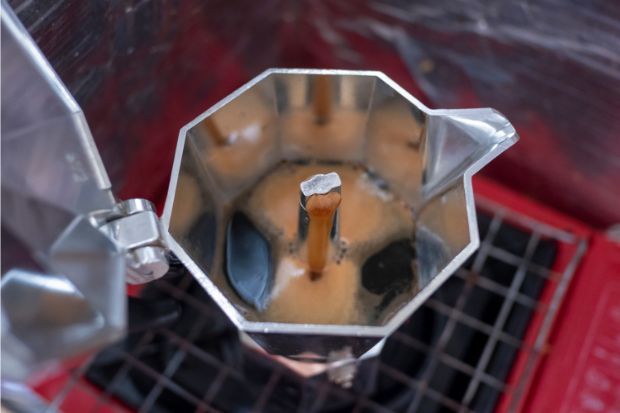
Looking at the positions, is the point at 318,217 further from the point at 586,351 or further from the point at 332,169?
the point at 586,351

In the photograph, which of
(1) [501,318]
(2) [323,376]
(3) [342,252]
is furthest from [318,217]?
(1) [501,318]

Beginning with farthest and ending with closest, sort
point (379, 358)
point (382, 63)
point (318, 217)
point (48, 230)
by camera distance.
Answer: point (382, 63) → point (379, 358) → point (318, 217) → point (48, 230)

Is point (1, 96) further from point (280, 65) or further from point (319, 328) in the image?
point (280, 65)

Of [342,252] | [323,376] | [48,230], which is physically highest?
[48,230]

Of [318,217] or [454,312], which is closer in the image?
[318,217]

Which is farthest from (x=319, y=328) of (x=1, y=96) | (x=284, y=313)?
(x=1, y=96)

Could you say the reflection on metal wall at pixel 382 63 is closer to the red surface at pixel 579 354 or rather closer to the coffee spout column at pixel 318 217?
the red surface at pixel 579 354
